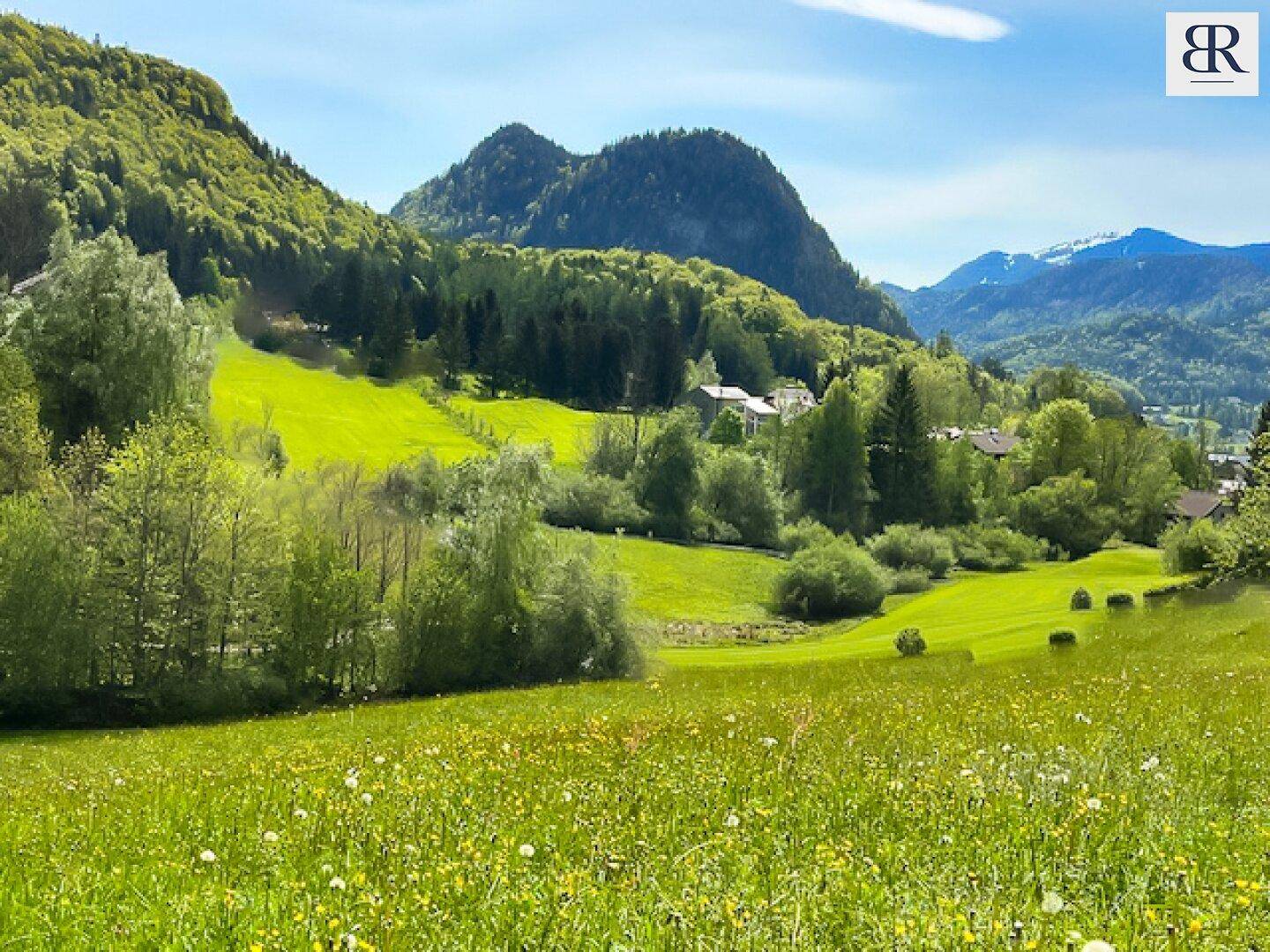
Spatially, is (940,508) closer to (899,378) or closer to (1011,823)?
(899,378)

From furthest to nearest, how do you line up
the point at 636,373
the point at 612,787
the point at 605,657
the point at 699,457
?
the point at 636,373 < the point at 699,457 < the point at 605,657 < the point at 612,787

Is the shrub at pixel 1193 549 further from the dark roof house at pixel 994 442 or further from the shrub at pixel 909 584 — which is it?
the dark roof house at pixel 994 442

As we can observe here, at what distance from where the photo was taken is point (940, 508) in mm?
111125

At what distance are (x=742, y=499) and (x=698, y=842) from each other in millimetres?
96884

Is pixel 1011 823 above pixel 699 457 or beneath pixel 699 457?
beneath

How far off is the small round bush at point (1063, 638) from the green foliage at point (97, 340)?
147 ft

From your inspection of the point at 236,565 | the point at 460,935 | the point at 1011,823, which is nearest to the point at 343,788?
the point at 460,935

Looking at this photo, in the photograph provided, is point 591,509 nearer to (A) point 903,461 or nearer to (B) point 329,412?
(B) point 329,412

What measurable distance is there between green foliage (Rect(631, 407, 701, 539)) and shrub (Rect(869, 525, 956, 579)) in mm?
19692

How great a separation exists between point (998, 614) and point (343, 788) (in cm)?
5798

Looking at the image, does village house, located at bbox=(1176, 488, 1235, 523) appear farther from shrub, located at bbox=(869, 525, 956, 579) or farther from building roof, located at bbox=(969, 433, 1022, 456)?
shrub, located at bbox=(869, 525, 956, 579)

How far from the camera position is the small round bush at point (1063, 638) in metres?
39.8

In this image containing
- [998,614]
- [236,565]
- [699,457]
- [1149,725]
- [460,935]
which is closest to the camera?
[460,935]

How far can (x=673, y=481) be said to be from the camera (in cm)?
9925
